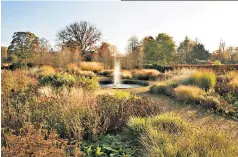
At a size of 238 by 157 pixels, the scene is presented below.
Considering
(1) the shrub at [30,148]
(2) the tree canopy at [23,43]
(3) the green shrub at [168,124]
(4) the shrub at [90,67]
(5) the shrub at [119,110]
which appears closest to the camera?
(1) the shrub at [30,148]

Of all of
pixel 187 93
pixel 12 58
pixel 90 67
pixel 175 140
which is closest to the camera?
pixel 175 140

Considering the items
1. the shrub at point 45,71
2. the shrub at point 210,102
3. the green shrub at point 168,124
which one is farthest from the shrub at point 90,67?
the green shrub at point 168,124

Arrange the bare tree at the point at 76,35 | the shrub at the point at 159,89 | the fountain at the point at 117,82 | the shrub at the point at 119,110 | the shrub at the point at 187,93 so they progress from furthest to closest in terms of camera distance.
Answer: the bare tree at the point at 76,35
the fountain at the point at 117,82
the shrub at the point at 159,89
the shrub at the point at 187,93
the shrub at the point at 119,110

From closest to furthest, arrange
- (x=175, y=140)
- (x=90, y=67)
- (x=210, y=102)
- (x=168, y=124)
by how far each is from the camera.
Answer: (x=175, y=140) < (x=168, y=124) < (x=210, y=102) < (x=90, y=67)

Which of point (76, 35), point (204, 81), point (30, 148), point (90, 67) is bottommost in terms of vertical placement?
point (30, 148)

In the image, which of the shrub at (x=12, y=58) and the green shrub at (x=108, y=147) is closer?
the green shrub at (x=108, y=147)

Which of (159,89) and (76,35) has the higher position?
(76,35)

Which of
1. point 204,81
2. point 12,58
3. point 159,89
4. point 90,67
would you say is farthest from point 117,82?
point 12,58

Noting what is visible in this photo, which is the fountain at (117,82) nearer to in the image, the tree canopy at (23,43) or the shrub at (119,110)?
Answer: the shrub at (119,110)

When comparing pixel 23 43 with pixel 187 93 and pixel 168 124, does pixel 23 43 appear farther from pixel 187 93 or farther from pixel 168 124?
pixel 168 124

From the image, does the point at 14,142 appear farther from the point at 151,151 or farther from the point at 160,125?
the point at 160,125

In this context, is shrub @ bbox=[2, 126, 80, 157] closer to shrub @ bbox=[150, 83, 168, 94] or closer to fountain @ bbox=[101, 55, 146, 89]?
shrub @ bbox=[150, 83, 168, 94]

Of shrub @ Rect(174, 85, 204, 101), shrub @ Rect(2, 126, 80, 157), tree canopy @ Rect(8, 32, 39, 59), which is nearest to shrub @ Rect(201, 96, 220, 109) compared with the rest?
shrub @ Rect(174, 85, 204, 101)

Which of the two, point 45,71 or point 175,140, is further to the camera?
point 45,71
